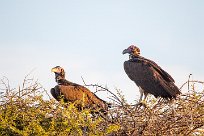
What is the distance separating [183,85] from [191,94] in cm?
62

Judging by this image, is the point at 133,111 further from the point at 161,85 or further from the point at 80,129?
the point at 161,85

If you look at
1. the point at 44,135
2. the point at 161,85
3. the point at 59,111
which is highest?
the point at 161,85

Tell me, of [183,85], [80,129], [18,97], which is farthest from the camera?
[183,85]

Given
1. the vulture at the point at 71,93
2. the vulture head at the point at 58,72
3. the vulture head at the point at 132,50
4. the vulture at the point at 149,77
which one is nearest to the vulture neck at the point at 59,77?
the vulture head at the point at 58,72

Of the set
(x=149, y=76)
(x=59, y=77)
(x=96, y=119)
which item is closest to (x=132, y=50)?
(x=149, y=76)

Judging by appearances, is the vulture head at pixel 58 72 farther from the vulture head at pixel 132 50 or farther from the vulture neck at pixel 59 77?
the vulture head at pixel 132 50

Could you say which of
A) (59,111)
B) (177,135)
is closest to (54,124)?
(59,111)

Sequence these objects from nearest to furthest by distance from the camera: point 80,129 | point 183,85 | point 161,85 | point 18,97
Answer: point 80,129 < point 18,97 < point 183,85 < point 161,85

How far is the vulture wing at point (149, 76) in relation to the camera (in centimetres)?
956

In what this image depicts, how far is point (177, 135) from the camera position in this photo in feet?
22.1

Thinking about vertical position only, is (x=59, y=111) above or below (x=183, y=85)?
below

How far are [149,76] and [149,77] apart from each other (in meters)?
0.02

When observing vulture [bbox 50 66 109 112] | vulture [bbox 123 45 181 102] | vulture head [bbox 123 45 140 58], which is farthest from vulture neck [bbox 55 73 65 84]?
vulture [bbox 123 45 181 102]

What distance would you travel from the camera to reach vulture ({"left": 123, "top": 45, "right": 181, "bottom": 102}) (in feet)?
31.3
